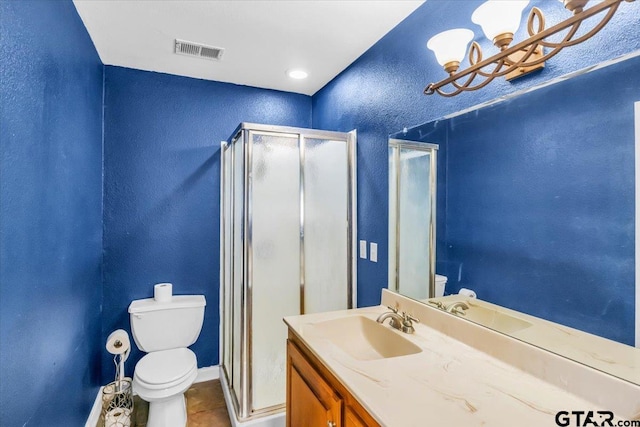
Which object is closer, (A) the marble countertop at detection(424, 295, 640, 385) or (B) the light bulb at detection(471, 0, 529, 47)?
(A) the marble countertop at detection(424, 295, 640, 385)

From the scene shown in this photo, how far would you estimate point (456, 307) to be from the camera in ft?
4.90

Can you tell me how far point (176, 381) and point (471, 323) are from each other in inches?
69.7

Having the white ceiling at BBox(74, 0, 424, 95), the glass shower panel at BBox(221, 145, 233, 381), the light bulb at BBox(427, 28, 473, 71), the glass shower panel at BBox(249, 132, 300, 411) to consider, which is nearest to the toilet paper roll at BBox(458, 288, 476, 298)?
the light bulb at BBox(427, 28, 473, 71)

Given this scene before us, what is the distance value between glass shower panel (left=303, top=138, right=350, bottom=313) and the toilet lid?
873mm

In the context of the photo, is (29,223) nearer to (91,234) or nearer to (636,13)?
(91,234)

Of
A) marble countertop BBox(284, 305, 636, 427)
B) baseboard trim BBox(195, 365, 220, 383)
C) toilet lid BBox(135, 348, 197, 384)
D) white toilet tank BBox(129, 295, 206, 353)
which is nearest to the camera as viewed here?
marble countertop BBox(284, 305, 636, 427)

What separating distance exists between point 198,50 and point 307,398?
220 cm

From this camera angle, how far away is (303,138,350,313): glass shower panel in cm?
231

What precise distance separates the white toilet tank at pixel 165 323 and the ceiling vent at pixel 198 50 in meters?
1.81

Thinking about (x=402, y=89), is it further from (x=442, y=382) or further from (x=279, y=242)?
(x=442, y=382)

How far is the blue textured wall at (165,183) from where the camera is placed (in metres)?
2.56

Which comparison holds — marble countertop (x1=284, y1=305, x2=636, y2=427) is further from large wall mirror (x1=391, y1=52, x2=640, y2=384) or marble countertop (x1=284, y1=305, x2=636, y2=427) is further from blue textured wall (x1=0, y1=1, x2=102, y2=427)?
blue textured wall (x1=0, y1=1, x2=102, y2=427)

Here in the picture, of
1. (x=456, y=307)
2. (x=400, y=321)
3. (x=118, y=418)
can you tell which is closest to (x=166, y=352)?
(x=118, y=418)

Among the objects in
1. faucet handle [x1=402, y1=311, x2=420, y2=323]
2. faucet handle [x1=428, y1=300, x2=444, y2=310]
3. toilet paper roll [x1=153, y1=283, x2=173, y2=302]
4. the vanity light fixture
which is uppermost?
the vanity light fixture
